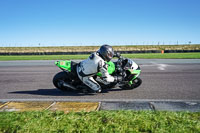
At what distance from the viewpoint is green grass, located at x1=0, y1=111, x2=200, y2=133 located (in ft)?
9.30

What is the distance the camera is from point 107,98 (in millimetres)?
5113

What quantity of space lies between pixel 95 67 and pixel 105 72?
1.07 ft

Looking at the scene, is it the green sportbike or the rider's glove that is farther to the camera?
the green sportbike

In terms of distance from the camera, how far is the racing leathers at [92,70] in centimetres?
511

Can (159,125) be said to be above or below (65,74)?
below

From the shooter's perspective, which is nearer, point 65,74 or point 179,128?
point 179,128

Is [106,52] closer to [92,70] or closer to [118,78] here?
[92,70]

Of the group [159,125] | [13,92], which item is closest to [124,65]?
[159,125]

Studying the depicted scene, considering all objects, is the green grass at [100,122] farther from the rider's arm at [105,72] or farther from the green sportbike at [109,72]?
the green sportbike at [109,72]

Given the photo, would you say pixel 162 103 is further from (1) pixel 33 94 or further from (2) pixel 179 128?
(1) pixel 33 94

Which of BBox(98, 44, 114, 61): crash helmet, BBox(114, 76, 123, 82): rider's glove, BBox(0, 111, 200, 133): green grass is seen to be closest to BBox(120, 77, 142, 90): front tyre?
BBox(114, 76, 123, 82): rider's glove

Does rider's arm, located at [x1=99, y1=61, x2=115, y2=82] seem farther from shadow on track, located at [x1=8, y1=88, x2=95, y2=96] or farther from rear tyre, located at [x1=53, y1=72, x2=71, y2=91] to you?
rear tyre, located at [x1=53, y1=72, x2=71, y2=91]

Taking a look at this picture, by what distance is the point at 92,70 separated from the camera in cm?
527

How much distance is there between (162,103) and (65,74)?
9.97 feet
